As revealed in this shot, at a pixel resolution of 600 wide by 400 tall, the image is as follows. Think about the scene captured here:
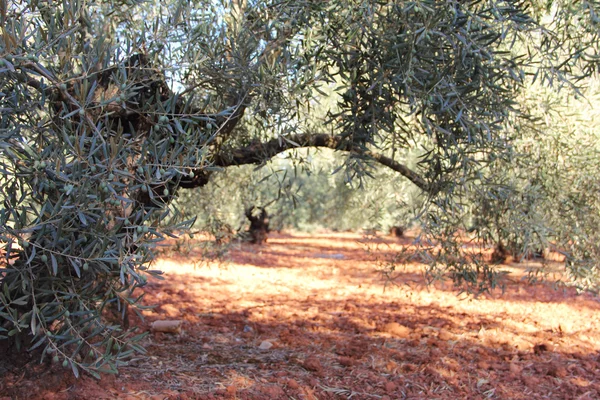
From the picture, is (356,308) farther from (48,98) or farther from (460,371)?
(48,98)

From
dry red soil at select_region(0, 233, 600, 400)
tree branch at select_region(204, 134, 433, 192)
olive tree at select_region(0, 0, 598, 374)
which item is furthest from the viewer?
tree branch at select_region(204, 134, 433, 192)

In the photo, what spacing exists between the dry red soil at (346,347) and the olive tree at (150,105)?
86 cm

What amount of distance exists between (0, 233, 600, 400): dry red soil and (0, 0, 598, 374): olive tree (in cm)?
86

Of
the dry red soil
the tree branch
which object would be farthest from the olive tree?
the dry red soil

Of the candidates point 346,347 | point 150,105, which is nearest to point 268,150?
point 150,105

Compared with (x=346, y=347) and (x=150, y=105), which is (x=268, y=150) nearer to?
(x=150, y=105)

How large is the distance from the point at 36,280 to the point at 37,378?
3.02 ft

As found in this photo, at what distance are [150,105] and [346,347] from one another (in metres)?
3.40

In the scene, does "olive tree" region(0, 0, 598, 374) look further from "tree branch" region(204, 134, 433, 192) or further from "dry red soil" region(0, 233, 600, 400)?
"dry red soil" region(0, 233, 600, 400)

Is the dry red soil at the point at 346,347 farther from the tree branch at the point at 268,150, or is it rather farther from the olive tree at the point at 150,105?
the tree branch at the point at 268,150

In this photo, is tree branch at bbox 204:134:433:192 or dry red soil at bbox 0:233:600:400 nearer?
dry red soil at bbox 0:233:600:400

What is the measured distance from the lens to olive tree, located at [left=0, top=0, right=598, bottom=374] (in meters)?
2.35

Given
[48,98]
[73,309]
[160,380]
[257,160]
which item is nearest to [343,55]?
[257,160]

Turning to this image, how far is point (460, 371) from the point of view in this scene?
15.8 feet
